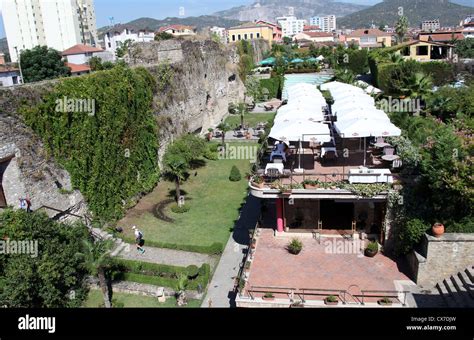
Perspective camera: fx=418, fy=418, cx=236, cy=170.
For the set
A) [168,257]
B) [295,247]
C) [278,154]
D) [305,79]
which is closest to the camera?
[295,247]

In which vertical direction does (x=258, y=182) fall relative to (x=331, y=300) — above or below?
above

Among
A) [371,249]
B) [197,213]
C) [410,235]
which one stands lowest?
[197,213]

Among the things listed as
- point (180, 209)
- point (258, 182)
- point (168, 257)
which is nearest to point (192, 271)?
point (168, 257)

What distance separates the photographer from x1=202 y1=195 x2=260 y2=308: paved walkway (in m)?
15.6

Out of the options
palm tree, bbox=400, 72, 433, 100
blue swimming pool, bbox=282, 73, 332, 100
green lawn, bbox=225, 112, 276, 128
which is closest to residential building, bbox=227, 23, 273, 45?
blue swimming pool, bbox=282, 73, 332, 100

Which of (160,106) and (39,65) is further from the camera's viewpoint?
(39,65)

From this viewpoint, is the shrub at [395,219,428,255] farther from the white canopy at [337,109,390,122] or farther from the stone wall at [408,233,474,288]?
the white canopy at [337,109,390,122]

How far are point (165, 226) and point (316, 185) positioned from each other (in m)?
8.80

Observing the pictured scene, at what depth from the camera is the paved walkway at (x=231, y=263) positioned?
1564 centimetres

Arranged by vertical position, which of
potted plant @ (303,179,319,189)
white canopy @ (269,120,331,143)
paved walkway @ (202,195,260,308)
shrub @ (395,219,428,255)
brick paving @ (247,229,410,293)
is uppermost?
white canopy @ (269,120,331,143)

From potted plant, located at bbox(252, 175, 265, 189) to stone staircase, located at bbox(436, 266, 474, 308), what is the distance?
7.25 m

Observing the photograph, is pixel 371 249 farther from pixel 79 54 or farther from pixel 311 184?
pixel 79 54

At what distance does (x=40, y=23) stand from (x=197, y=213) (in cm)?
13214

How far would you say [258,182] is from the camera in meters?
16.9
